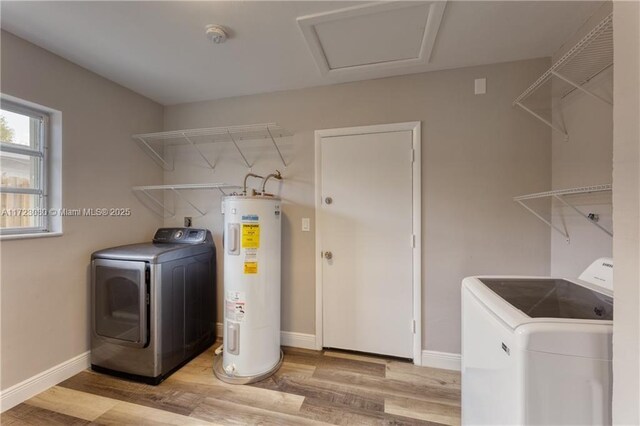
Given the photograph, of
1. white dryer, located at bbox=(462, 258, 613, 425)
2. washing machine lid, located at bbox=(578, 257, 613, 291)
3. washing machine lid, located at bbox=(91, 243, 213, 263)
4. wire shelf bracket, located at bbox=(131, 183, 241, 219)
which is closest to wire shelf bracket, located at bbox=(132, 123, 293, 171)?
wire shelf bracket, located at bbox=(131, 183, 241, 219)

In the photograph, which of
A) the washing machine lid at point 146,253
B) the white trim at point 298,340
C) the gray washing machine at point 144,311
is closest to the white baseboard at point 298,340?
the white trim at point 298,340

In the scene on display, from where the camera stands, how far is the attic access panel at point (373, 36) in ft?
4.81

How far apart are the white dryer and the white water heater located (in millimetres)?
1408

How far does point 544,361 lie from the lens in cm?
83

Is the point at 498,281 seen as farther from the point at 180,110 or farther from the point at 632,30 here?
the point at 180,110

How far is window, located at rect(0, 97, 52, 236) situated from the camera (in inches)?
67.2

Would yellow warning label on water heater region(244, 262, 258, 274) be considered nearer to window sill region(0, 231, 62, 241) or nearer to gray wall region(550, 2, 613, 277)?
window sill region(0, 231, 62, 241)

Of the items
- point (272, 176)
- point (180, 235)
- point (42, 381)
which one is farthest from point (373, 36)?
point (42, 381)

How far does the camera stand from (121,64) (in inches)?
78.7

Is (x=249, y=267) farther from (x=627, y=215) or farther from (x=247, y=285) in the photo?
(x=627, y=215)

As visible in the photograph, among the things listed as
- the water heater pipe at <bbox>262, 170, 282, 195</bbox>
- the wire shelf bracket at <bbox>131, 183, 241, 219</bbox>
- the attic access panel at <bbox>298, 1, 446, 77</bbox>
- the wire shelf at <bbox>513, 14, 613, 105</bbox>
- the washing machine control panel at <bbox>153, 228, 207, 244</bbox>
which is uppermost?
the attic access panel at <bbox>298, 1, 446, 77</bbox>

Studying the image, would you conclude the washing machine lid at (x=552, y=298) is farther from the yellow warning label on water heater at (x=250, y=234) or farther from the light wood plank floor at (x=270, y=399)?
the yellow warning label on water heater at (x=250, y=234)

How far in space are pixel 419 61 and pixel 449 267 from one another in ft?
5.19

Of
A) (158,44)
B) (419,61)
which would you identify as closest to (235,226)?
(158,44)
